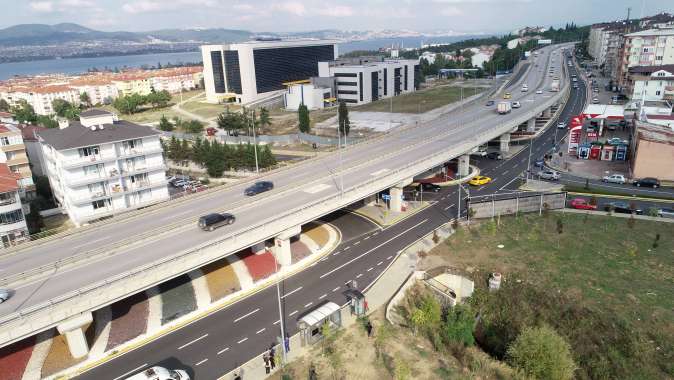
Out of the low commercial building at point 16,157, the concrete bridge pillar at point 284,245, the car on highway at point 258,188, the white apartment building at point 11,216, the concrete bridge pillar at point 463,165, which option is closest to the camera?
the concrete bridge pillar at point 284,245

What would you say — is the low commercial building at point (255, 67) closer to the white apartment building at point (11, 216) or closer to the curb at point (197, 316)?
the white apartment building at point (11, 216)

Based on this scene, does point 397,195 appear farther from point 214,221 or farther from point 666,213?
point 666,213

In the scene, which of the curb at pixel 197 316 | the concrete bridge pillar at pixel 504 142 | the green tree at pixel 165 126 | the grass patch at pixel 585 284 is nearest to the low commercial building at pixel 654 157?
the grass patch at pixel 585 284

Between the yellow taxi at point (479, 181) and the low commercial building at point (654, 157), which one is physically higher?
the low commercial building at point (654, 157)

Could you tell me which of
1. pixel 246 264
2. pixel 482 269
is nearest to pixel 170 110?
pixel 246 264

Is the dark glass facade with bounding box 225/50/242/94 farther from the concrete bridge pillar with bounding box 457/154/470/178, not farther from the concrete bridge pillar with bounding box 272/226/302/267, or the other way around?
the concrete bridge pillar with bounding box 272/226/302/267
